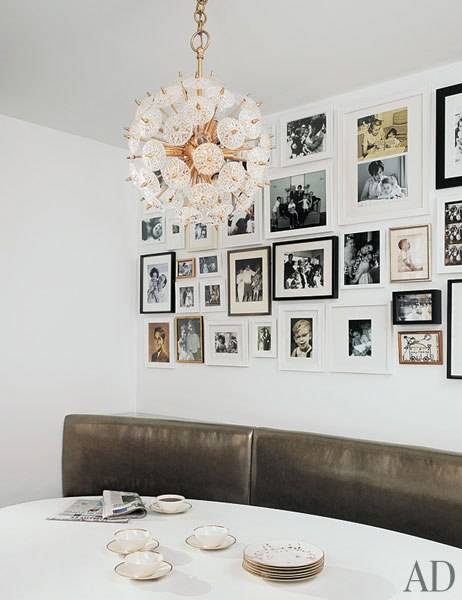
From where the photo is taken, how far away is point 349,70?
2.71m

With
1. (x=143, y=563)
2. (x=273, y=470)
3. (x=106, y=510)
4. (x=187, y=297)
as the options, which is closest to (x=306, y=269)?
(x=187, y=297)

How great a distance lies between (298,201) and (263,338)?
0.75 m

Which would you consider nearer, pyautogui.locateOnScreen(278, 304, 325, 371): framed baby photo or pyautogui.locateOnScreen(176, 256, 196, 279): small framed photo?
pyautogui.locateOnScreen(278, 304, 325, 371): framed baby photo

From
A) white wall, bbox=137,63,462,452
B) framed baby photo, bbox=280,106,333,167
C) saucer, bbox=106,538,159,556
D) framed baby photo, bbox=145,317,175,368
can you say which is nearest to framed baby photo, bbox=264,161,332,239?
framed baby photo, bbox=280,106,333,167

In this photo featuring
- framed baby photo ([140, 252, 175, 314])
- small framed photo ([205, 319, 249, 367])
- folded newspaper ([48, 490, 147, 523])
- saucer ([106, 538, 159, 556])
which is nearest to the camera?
saucer ([106, 538, 159, 556])

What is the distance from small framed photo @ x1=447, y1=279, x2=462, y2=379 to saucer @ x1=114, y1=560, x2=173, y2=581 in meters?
1.53

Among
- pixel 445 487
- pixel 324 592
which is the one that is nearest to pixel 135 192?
pixel 445 487

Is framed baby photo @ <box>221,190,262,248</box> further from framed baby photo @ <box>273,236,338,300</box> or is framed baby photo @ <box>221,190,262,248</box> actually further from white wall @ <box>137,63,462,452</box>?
white wall @ <box>137,63,462,452</box>

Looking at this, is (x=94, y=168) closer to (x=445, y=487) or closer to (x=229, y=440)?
(x=229, y=440)

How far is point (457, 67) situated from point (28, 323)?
8.12ft

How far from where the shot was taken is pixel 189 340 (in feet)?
11.8

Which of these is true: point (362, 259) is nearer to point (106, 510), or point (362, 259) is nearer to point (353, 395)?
point (353, 395)

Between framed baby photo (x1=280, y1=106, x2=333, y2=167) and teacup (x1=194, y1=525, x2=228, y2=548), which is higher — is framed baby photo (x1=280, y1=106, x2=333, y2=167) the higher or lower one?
the higher one

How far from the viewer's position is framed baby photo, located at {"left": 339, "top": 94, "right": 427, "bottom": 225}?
2.72m
